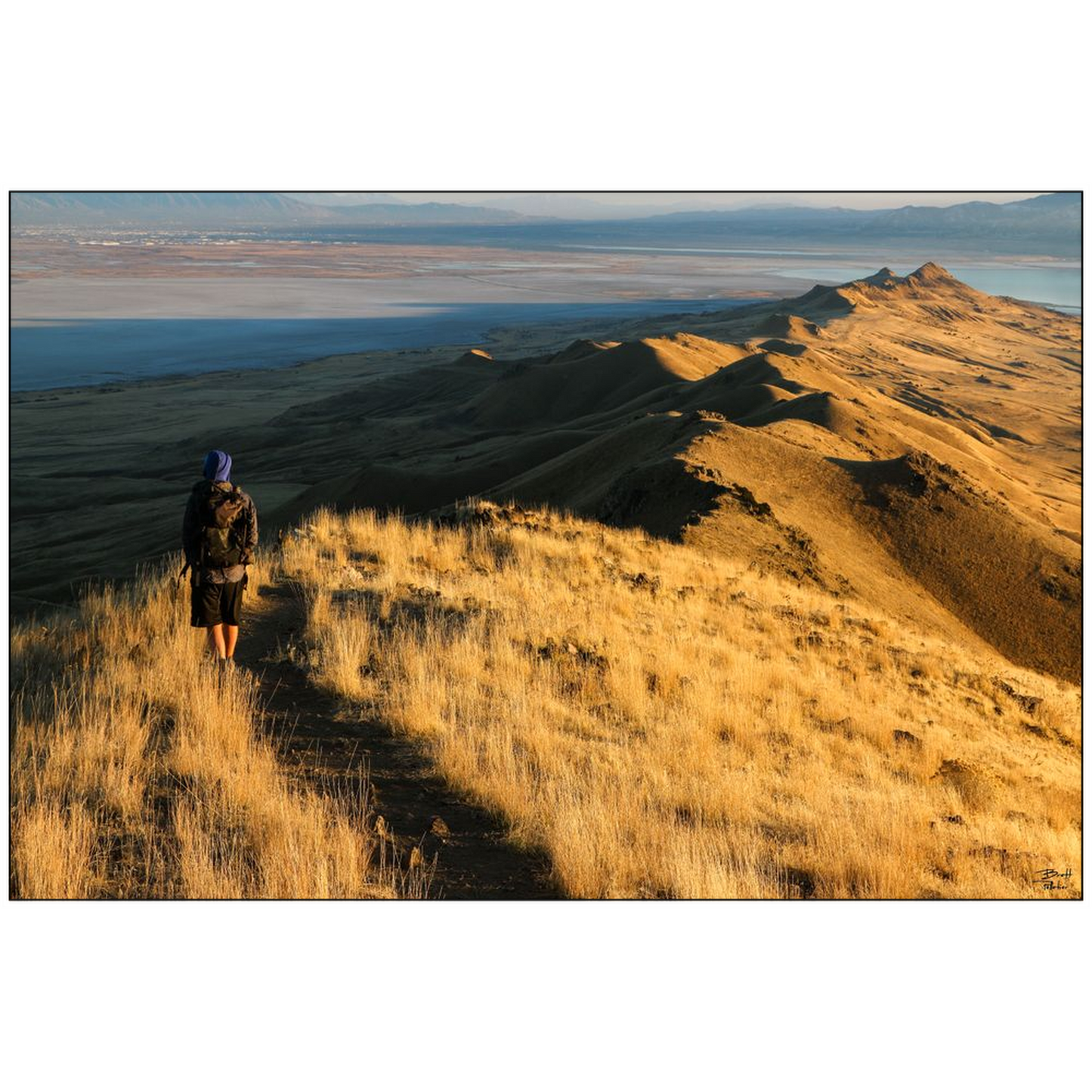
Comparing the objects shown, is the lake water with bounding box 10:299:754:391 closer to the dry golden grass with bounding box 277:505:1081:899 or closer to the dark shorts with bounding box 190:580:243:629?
the dry golden grass with bounding box 277:505:1081:899

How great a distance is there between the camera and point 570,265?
163 m

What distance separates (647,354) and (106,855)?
117 ft

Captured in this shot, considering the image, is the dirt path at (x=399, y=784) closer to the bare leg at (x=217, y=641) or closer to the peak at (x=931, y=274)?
the bare leg at (x=217, y=641)

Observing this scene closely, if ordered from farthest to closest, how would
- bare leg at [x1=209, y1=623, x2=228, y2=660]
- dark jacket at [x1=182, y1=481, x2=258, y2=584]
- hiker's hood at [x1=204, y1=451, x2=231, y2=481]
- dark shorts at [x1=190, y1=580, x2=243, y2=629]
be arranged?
bare leg at [x1=209, y1=623, x2=228, y2=660], dark shorts at [x1=190, y1=580, x2=243, y2=629], dark jacket at [x1=182, y1=481, x2=258, y2=584], hiker's hood at [x1=204, y1=451, x2=231, y2=481]

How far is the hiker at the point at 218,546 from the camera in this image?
25.5 ft

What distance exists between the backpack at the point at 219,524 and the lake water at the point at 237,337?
77.9 meters

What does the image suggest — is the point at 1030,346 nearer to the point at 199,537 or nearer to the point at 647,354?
the point at 647,354

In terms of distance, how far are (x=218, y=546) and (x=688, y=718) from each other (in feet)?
12.7

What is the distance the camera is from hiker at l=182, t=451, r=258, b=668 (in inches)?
306

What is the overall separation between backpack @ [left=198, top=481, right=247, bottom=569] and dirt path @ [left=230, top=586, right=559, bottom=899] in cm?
107

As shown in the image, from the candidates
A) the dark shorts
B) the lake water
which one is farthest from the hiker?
the lake water
